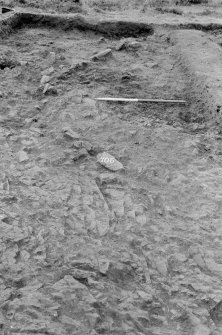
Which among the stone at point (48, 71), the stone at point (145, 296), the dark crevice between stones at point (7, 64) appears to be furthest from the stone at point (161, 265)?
the dark crevice between stones at point (7, 64)

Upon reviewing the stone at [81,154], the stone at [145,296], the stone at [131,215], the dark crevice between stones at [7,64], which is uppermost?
the dark crevice between stones at [7,64]

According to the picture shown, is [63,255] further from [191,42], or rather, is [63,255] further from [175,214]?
[191,42]

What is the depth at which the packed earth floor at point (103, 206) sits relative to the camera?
1.81 metres

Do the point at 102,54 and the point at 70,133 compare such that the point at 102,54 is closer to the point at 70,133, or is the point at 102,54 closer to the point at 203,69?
the point at 203,69

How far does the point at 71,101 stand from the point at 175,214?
126 cm

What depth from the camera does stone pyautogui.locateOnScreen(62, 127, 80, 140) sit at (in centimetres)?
282

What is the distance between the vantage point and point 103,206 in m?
2.35

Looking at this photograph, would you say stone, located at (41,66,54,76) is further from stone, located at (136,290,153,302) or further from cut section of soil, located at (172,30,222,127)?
stone, located at (136,290,153,302)

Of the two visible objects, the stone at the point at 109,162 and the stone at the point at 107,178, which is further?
the stone at the point at 109,162

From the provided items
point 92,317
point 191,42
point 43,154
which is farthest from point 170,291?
point 191,42

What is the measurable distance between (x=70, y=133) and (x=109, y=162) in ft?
1.18

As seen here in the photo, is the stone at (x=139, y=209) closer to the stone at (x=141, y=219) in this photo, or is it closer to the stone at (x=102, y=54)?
the stone at (x=141, y=219)

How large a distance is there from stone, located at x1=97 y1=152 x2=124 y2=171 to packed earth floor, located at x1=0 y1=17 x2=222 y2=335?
3 cm

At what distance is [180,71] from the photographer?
3912mm
